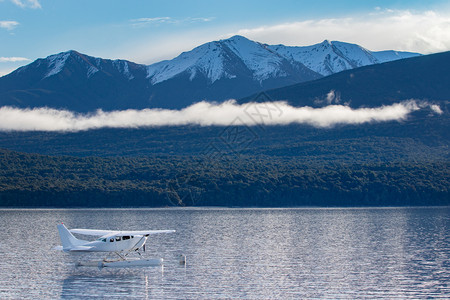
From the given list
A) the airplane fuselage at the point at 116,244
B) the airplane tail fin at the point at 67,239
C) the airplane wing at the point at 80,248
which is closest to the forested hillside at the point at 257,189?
the airplane tail fin at the point at 67,239

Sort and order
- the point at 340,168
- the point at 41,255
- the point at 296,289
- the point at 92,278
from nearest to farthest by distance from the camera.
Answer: the point at 296,289 < the point at 92,278 < the point at 41,255 < the point at 340,168

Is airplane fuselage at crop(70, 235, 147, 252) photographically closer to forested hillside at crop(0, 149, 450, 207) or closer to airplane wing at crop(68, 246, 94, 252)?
airplane wing at crop(68, 246, 94, 252)

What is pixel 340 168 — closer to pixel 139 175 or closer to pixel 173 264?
pixel 139 175

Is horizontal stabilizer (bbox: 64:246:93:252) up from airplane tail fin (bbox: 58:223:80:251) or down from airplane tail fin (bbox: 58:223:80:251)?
down

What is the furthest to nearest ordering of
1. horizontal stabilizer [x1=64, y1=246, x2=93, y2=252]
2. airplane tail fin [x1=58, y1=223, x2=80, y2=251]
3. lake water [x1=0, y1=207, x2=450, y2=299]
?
airplane tail fin [x1=58, y1=223, x2=80, y2=251] < horizontal stabilizer [x1=64, y1=246, x2=93, y2=252] < lake water [x1=0, y1=207, x2=450, y2=299]

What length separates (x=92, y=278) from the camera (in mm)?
51312

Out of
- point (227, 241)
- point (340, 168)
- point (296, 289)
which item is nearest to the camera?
point (296, 289)

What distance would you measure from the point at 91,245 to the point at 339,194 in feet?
388

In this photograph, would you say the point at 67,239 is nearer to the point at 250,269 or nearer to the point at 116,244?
the point at 116,244

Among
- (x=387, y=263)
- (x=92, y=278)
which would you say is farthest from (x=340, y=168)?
(x=92, y=278)

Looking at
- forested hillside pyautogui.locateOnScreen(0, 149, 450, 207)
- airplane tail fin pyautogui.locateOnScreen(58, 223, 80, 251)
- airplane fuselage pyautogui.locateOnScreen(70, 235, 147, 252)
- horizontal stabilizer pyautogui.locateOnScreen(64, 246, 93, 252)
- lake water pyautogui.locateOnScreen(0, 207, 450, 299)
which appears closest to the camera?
lake water pyautogui.locateOnScreen(0, 207, 450, 299)

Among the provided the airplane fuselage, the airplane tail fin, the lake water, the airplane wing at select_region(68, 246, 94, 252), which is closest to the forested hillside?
the lake water

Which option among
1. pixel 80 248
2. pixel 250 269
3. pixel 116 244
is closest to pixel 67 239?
pixel 80 248

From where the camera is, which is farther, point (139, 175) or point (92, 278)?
point (139, 175)
